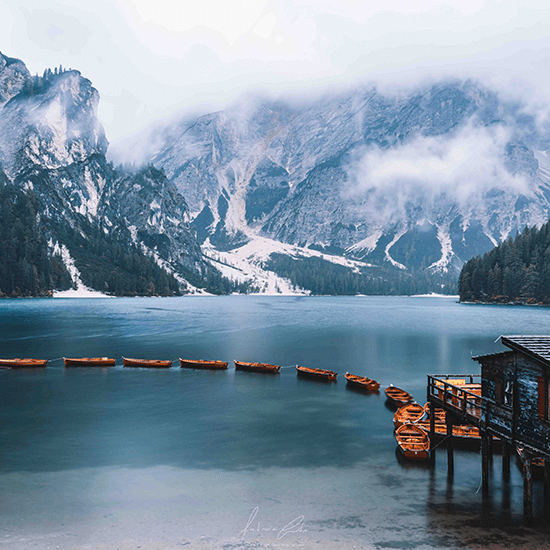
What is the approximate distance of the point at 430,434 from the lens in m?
42.2

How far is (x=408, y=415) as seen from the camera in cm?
4931

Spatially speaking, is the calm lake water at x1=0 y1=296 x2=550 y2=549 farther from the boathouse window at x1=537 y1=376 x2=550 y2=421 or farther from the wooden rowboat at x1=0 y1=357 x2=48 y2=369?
the boathouse window at x1=537 y1=376 x2=550 y2=421

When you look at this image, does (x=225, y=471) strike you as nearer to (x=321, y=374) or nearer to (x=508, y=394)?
(x=508, y=394)

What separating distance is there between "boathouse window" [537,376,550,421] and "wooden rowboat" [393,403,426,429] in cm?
1714

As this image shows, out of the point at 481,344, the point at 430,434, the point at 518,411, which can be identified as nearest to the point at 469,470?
the point at 430,434

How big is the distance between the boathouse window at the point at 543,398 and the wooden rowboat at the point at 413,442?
43.0 feet

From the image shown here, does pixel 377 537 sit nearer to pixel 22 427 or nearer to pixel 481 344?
pixel 22 427

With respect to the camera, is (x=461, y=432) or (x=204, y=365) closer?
(x=461, y=432)

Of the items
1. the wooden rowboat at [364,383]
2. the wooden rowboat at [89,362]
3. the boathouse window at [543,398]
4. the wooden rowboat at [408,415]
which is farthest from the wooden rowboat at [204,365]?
the boathouse window at [543,398]

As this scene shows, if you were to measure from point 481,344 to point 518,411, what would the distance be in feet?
330

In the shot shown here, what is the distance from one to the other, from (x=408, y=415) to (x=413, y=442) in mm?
7944

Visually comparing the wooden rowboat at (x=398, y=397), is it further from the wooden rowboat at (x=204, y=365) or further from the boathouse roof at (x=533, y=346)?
the wooden rowboat at (x=204, y=365)

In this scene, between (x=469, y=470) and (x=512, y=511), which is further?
(x=469, y=470)

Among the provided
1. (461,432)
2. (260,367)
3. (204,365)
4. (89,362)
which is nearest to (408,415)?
(461,432)
